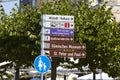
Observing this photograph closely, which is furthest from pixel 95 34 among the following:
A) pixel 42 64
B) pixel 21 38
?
pixel 42 64

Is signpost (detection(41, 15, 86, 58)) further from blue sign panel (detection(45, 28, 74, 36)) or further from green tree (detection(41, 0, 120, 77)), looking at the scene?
green tree (detection(41, 0, 120, 77))

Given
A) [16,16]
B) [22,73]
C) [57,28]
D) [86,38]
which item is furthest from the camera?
[22,73]

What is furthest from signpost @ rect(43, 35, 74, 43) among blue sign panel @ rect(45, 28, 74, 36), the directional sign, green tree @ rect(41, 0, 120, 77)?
green tree @ rect(41, 0, 120, 77)

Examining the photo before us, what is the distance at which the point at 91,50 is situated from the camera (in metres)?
25.0

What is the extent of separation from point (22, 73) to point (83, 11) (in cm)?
2199

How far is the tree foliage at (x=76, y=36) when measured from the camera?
24.9 m

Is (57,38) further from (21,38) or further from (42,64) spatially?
(21,38)

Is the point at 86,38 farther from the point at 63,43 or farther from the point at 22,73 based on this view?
the point at 22,73

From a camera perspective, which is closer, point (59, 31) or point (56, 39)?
point (56, 39)

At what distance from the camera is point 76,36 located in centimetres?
2448

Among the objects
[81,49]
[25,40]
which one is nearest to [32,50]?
[25,40]

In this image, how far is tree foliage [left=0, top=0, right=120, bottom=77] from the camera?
2494 centimetres

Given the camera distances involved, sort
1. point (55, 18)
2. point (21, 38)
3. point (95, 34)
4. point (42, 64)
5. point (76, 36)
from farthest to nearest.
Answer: point (21, 38), point (95, 34), point (76, 36), point (42, 64), point (55, 18)

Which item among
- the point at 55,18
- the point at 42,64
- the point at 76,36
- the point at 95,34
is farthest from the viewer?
the point at 95,34
